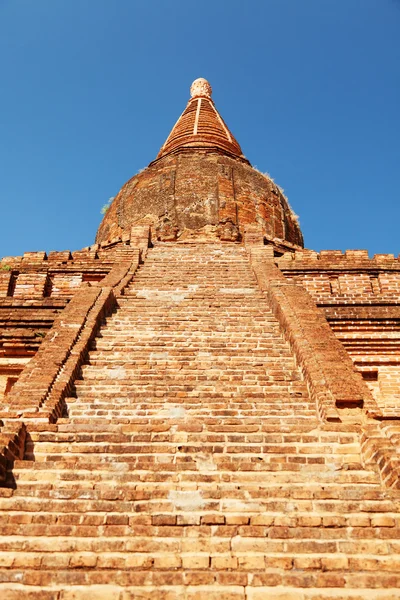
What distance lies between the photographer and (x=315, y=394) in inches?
229

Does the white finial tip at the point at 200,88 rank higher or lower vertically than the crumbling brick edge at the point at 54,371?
higher

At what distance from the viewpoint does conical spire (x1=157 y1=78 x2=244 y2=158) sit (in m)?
21.6

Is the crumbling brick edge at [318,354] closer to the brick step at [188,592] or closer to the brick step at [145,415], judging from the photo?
the brick step at [145,415]

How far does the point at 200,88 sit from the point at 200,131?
7.23 meters

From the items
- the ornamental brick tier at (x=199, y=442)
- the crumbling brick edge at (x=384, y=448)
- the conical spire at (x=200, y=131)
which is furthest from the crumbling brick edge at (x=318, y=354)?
the conical spire at (x=200, y=131)

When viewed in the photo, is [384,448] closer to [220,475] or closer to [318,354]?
[220,475]

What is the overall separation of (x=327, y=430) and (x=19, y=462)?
2672mm

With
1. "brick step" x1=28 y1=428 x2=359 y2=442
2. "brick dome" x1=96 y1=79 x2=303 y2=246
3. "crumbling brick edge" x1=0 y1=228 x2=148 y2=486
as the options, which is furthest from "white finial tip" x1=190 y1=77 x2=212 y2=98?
"brick step" x1=28 y1=428 x2=359 y2=442

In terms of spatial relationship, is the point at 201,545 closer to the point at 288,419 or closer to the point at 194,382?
the point at 288,419

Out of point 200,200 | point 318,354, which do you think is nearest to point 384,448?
point 318,354

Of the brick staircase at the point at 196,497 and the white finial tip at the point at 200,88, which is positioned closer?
the brick staircase at the point at 196,497

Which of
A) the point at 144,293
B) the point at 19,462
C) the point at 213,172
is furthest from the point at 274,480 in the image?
the point at 213,172

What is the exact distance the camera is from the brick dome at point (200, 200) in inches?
659

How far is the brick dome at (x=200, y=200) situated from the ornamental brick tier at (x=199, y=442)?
20.2 ft
